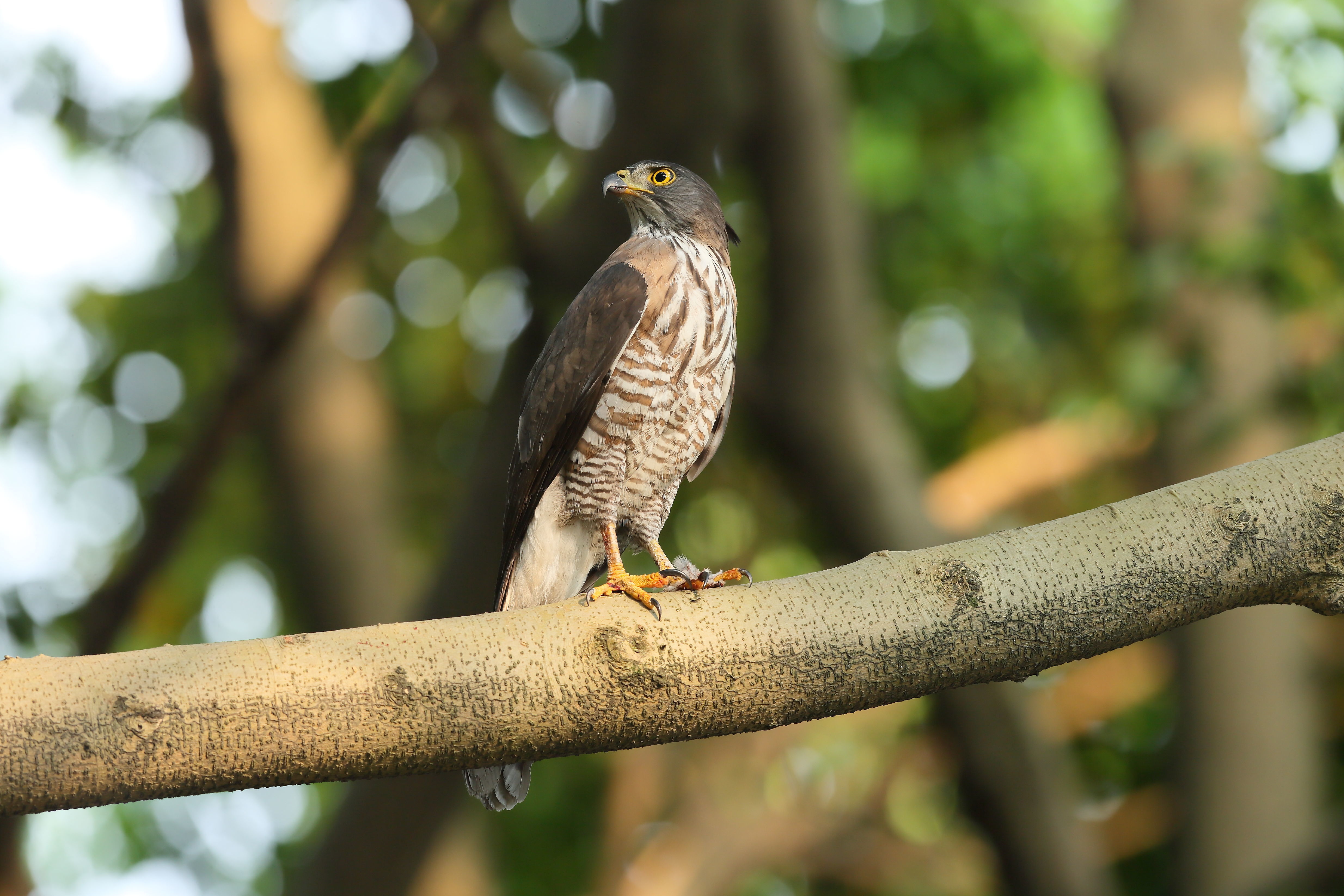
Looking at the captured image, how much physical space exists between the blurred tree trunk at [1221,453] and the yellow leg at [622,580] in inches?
140

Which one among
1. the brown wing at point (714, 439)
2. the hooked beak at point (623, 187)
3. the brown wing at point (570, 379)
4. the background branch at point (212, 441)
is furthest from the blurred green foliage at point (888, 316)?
the brown wing at point (570, 379)

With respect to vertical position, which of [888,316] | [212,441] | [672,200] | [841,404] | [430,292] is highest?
[430,292]

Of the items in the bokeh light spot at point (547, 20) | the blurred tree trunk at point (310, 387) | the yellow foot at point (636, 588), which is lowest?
the yellow foot at point (636, 588)

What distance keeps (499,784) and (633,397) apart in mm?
1083

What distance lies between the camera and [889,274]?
9.19m

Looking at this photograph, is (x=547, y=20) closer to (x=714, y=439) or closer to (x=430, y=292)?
(x=430, y=292)

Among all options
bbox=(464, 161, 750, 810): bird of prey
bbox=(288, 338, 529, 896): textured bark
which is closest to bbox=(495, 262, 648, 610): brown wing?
bbox=(464, 161, 750, 810): bird of prey

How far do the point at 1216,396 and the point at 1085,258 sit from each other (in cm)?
119

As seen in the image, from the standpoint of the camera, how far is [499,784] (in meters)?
2.94

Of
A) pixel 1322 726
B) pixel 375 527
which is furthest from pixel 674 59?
pixel 1322 726

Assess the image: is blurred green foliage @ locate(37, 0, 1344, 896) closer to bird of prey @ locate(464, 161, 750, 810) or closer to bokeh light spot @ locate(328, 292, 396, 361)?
bokeh light spot @ locate(328, 292, 396, 361)

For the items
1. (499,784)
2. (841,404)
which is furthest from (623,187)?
(841,404)

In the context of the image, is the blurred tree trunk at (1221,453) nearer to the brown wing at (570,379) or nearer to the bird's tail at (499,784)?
the brown wing at (570,379)

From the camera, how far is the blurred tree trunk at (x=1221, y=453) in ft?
19.9
